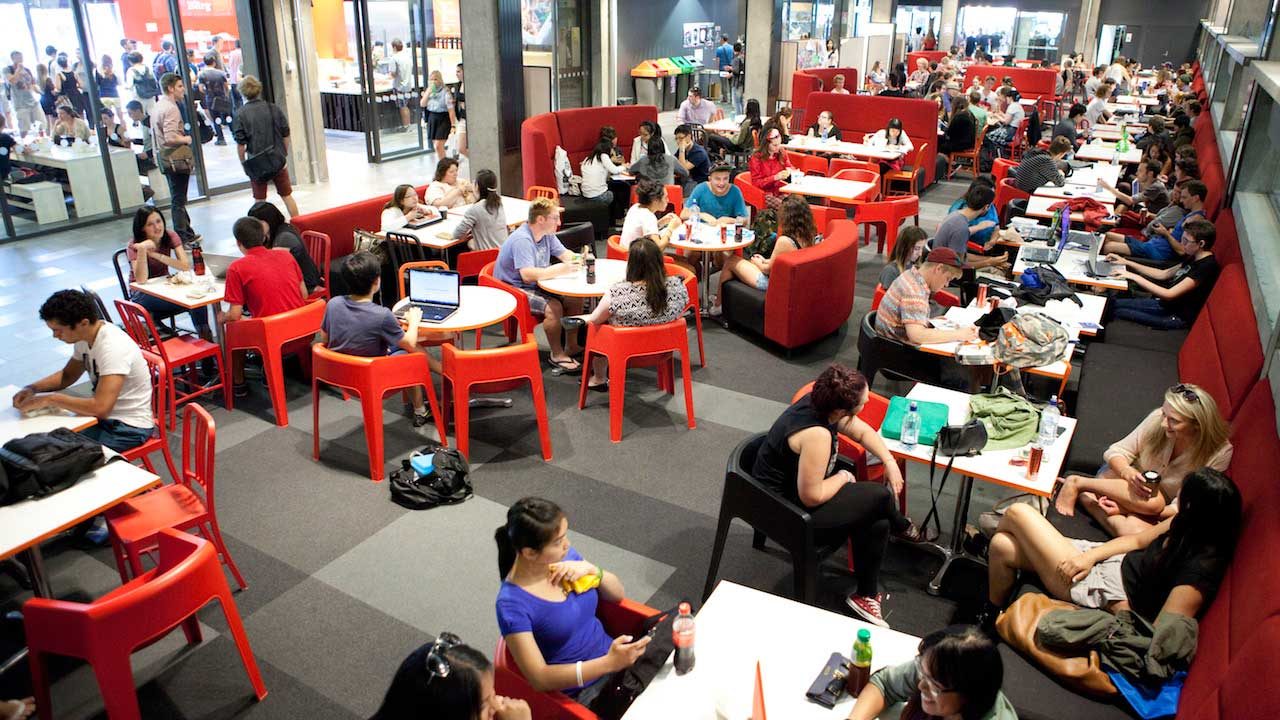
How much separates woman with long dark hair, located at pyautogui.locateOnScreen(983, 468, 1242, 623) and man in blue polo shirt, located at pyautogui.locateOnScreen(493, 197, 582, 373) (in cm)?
352

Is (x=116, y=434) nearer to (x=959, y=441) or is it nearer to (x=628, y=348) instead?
(x=628, y=348)

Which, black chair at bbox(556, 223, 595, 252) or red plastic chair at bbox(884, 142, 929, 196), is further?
red plastic chair at bbox(884, 142, 929, 196)

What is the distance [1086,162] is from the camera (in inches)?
443

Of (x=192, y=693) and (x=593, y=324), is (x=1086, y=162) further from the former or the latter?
(x=192, y=693)

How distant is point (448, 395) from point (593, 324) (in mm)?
1005

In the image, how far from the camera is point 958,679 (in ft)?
7.51

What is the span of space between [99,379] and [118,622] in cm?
172

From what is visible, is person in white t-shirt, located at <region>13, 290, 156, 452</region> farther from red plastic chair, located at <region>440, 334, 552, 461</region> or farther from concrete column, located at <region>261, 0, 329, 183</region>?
concrete column, located at <region>261, 0, 329, 183</region>

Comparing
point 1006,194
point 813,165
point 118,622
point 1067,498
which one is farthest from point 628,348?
point 813,165

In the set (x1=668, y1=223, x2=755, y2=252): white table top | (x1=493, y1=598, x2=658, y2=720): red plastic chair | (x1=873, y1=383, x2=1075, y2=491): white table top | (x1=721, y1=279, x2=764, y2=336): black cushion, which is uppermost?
(x1=668, y1=223, x2=755, y2=252): white table top

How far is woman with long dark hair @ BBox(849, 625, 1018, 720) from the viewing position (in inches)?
90.0

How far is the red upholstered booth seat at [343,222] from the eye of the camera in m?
7.00

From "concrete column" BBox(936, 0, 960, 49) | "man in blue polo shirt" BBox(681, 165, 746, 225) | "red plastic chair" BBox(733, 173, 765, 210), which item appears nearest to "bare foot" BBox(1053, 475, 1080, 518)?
"man in blue polo shirt" BBox(681, 165, 746, 225)

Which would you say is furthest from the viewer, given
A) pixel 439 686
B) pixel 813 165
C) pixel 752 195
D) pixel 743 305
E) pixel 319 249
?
pixel 813 165
